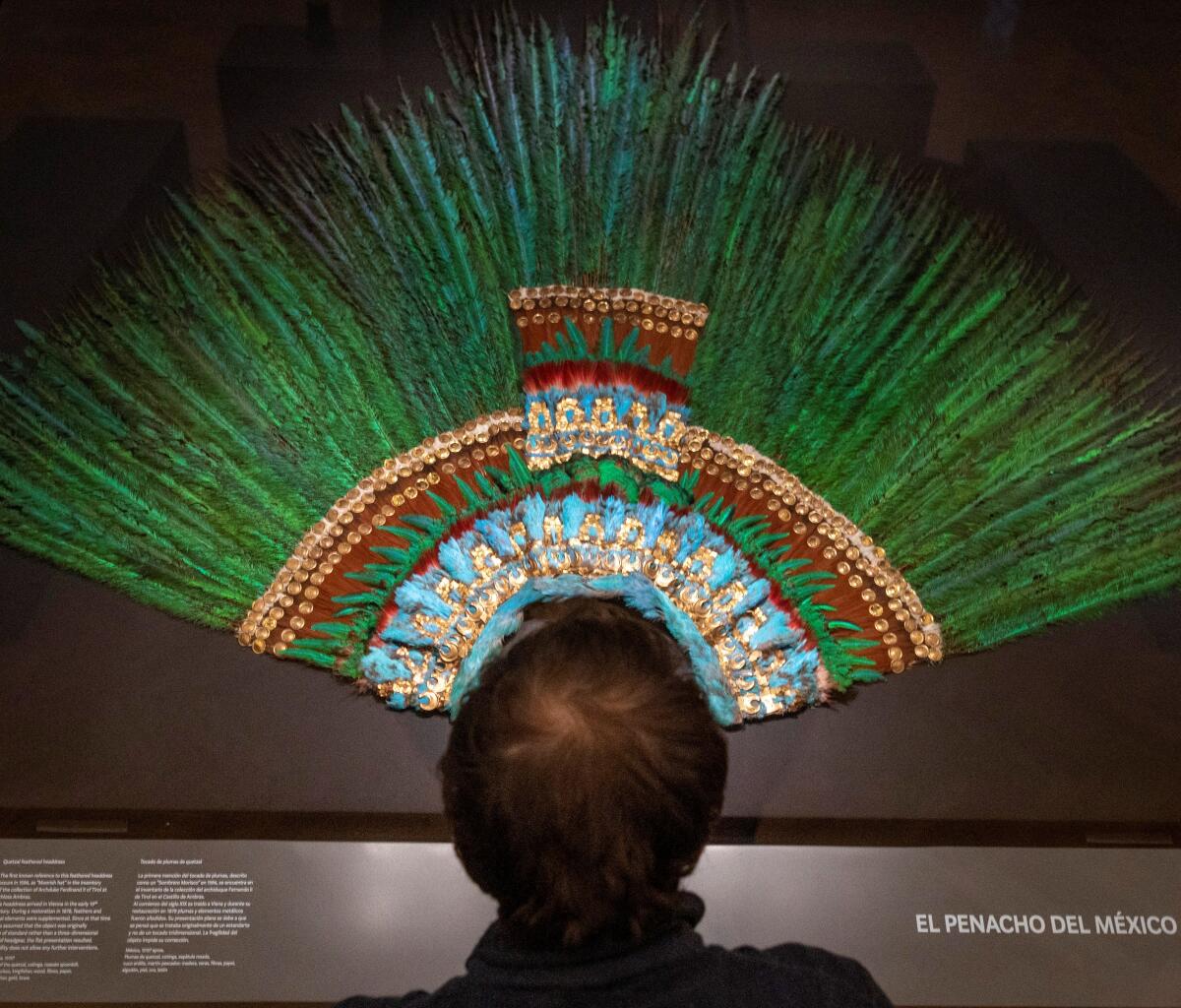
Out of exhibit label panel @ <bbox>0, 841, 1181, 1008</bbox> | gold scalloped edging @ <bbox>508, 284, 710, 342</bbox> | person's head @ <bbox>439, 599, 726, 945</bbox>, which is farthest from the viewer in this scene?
gold scalloped edging @ <bbox>508, 284, 710, 342</bbox>

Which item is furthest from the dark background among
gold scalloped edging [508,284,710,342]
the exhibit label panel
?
gold scalloped edging [508,284,710,342]

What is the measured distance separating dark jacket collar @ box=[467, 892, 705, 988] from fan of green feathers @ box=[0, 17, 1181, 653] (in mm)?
661

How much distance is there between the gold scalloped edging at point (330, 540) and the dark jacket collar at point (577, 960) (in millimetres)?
615

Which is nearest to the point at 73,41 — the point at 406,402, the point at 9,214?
the point at 9,214

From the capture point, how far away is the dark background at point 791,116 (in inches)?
56.2

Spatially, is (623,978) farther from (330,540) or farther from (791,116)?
(791,116)

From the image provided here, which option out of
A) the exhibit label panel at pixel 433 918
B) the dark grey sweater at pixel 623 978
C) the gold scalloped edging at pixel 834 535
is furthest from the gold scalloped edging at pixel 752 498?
the dark grey sweater at pixel 623 978

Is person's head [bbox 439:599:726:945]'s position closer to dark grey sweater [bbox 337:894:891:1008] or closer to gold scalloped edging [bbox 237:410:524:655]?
dark grey sweater [bbox 337:894:891:1008]

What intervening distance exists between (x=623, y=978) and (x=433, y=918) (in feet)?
1.79

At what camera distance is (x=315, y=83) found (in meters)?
1.72

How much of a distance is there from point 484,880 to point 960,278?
103cm

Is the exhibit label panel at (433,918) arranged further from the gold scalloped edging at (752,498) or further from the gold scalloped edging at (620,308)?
the gold scalloped edging at (620,308)

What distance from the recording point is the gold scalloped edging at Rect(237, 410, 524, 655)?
4.60 feet

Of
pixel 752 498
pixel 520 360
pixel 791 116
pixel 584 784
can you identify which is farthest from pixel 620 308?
pixel 584 784
